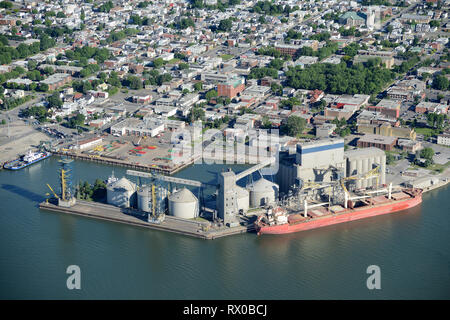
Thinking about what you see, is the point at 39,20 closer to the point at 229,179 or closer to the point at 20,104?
the point at 20,104

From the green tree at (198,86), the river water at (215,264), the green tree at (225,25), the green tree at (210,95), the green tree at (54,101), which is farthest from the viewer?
the green tree at (225,25)

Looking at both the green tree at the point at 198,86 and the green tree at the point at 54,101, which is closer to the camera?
the green tree at the point at 54,101

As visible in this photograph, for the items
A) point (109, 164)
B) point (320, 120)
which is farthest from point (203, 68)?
point (109, 164)

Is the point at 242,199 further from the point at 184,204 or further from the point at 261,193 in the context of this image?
the point at 184,204

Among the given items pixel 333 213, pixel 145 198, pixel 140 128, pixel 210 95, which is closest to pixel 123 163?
pixel 140 128

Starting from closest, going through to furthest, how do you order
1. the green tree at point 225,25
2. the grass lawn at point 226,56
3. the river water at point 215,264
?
1. the river water at point 215,264
2. the grass lawn at point 226,56
3. the green tree at point 225,25

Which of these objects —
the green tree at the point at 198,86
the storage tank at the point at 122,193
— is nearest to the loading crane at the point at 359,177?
the storage tank at the point at 122,193

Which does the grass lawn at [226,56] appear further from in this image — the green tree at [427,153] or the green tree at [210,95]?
the green tree at [427,153]
